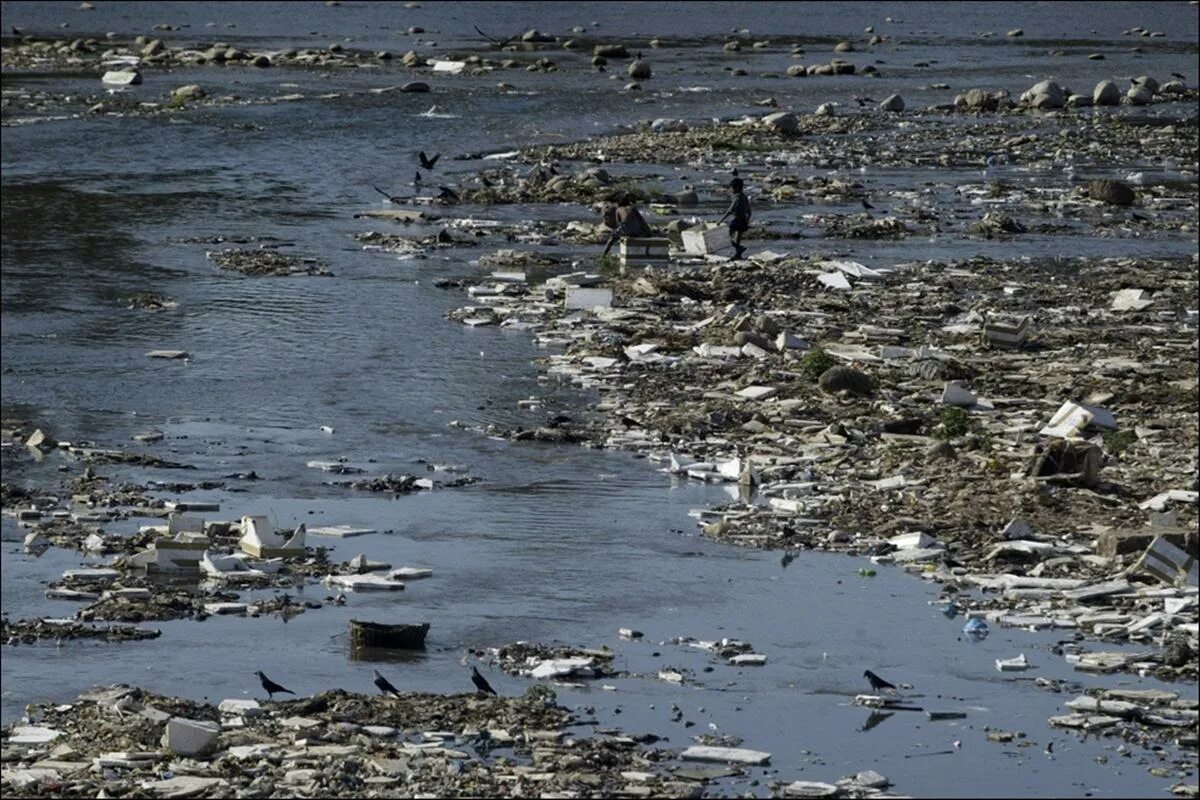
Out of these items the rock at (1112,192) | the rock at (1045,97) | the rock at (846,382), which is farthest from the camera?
the rock at (1045,97)

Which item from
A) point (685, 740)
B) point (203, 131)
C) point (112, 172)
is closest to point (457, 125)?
point (203, 131)

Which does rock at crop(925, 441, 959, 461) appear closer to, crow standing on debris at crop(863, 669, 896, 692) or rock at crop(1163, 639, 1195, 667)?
rock at crop(1163, 639, 1195, 667)

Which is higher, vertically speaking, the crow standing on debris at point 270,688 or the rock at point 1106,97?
the crow standing on debris at point 270,688

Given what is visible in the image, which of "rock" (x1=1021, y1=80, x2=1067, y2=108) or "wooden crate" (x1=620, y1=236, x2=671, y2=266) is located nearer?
"wooden crate" (x1=620, y1=236, x2=671, y2=266)

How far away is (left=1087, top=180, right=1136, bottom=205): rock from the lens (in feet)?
104

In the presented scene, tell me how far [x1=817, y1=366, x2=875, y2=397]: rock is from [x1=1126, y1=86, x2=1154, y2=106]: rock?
32.5 metres

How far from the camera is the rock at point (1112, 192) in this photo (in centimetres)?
3184

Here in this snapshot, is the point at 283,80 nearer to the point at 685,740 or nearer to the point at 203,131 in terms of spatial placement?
the point at 203,131

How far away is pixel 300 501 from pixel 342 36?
222 feet

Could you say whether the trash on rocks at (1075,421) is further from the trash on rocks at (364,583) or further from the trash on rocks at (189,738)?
the trash on rocks at (189,738)

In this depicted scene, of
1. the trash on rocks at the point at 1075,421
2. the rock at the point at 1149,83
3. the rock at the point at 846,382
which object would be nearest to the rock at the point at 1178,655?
the trash on rocks at the point at 1075,421

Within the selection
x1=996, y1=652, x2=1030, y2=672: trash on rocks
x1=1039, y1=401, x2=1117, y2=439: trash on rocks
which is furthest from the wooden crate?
x1=996, y1=652, x2=1030, y2=672: trash on rocks

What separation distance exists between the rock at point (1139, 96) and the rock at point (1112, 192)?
17594 millimetres

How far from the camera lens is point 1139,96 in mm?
49406
